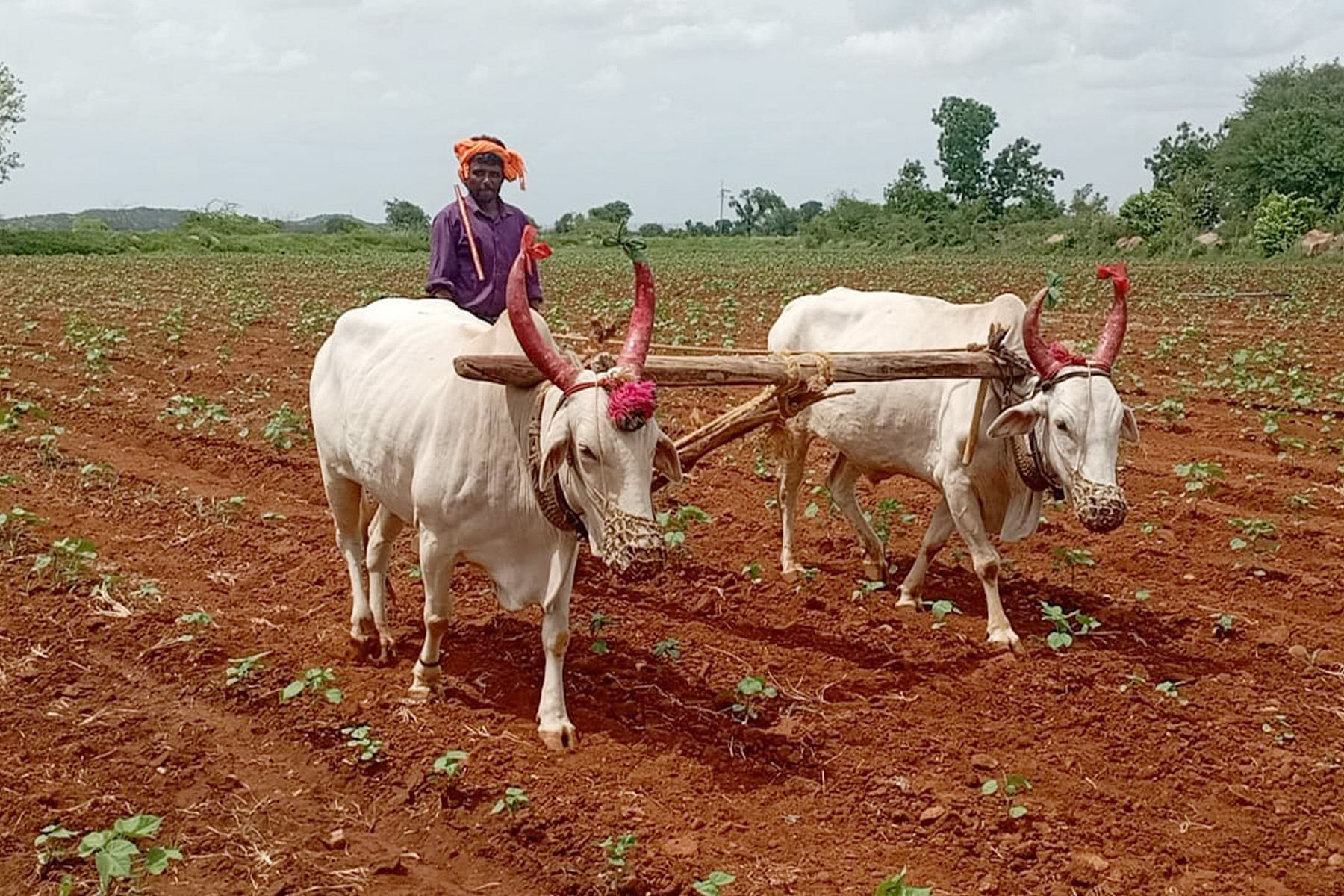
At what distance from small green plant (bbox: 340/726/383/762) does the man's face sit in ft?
8.94

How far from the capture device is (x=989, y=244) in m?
52.8

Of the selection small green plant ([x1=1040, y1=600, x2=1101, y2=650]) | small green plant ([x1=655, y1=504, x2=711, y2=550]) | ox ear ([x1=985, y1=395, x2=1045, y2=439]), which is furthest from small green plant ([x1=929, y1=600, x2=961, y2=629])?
small green plant ([x1=655, y1=504, x2=711, y2=550])

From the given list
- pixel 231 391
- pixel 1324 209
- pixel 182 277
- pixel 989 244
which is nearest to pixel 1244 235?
pixel 1324 209

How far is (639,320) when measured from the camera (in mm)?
4574

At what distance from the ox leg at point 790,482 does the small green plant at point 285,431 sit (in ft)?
13.6

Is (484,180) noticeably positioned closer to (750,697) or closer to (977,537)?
(750,697)

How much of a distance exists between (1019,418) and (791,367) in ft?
3.60

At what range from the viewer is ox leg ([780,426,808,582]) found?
7207 mm

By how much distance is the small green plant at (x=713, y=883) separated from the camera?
3699 mm

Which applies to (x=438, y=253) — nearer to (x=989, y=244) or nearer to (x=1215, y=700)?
(x=1215, y=700)

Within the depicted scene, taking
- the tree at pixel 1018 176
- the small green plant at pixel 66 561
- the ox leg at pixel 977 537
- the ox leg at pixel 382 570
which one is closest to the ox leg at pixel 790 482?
the ox leg at pixel 977 537

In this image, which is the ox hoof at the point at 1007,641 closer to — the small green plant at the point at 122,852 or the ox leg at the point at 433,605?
the ox leg at the point at 433,605

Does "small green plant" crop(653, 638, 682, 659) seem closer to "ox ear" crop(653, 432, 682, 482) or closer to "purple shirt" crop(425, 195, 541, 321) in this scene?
"ox ear" crop(653, 432, 682, 482)

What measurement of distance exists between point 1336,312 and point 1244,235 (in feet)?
79.8
